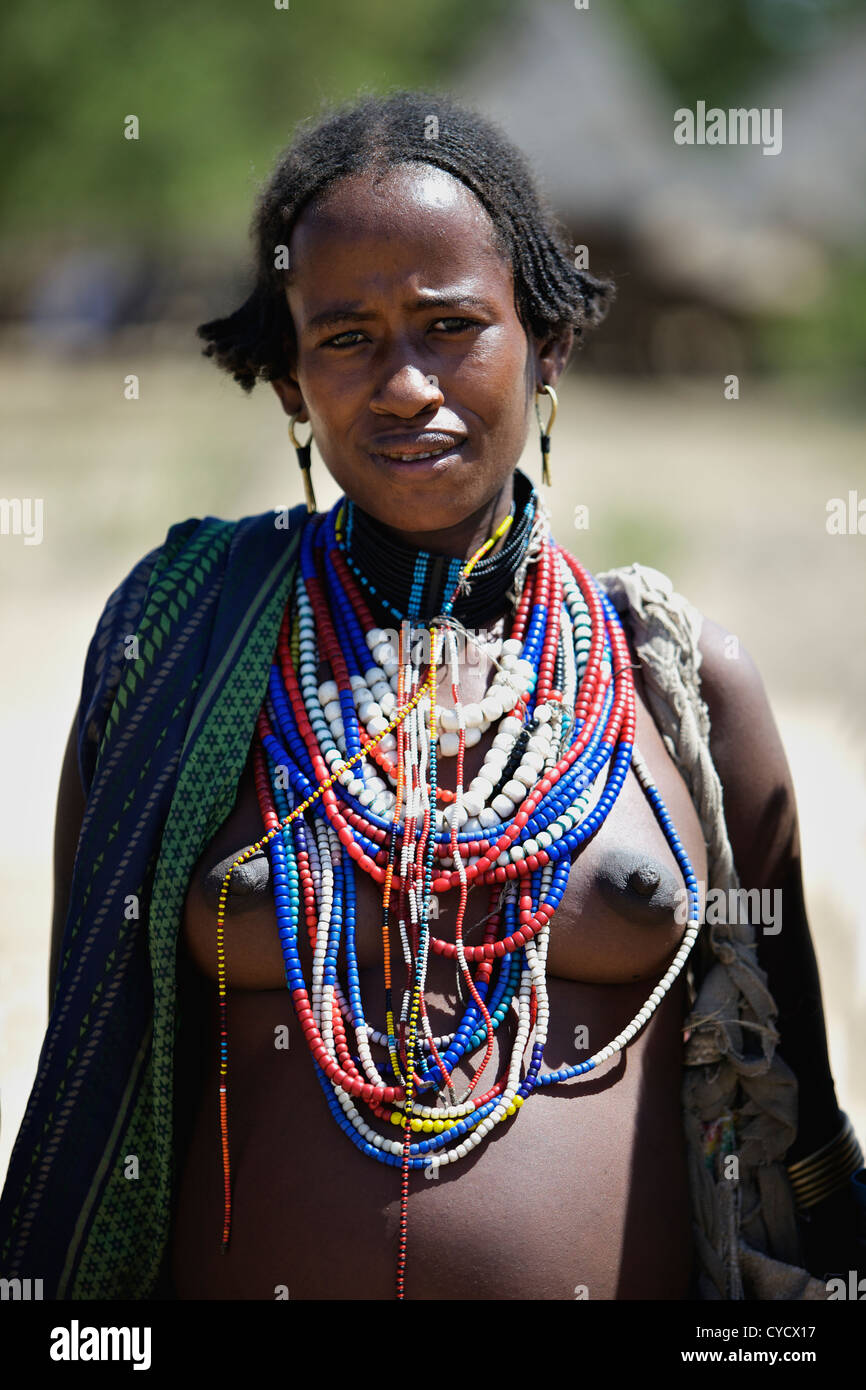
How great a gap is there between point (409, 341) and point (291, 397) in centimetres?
40

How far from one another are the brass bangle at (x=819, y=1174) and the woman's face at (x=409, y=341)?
131cm

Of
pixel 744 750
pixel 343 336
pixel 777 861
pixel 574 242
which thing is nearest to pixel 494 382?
pixel 343 336

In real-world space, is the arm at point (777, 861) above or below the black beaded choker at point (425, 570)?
below

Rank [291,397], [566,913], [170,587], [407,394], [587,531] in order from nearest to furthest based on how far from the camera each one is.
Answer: [407,394] < [566,913] < [170,587] < [291,397] < [587,531]

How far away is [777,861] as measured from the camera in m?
2.49

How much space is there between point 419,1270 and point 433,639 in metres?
1.03

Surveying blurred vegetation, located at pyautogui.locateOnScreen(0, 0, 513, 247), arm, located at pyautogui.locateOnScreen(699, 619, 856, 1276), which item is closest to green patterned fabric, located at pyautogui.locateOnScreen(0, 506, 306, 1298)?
arm, located at pyautogui.locateOnScreen(699, 619, 856, 1276)

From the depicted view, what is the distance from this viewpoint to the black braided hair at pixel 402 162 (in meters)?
2.22

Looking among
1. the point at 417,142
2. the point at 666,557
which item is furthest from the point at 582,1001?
the point at 666,557

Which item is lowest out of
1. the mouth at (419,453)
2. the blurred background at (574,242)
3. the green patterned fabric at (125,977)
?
the green patterned fabric at (125,977)

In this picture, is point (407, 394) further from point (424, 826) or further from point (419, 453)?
point (424, 826)

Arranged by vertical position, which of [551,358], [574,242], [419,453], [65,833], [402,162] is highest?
[574,242]

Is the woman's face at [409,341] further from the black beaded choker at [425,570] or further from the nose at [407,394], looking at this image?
the black beaded choker at [425,570]

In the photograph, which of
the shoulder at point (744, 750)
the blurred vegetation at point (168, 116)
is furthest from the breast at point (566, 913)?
the blurred vegetation at point (168, 116)
